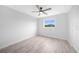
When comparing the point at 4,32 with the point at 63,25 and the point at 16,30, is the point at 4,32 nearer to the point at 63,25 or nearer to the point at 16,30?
the point at 16,30

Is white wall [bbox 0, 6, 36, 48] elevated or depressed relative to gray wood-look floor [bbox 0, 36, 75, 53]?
elevated

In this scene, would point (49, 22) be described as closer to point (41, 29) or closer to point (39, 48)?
point (41, 29)

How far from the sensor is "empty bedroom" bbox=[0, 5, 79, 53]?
2.92 m

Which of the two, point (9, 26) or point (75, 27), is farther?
point (9, 26)

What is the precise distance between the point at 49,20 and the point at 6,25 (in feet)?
12.2

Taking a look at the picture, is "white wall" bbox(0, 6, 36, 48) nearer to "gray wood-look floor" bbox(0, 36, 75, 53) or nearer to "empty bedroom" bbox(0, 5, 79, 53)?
"empty bedroom" bbox(0, 5, 79, 53)

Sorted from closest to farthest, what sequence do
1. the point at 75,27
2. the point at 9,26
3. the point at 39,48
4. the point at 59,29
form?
1. the point at 75,27
2. the point at 39,48
3. the point at 9,26
4. the point at 59,29

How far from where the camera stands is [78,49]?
2471mm

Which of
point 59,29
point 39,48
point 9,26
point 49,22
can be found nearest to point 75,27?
point 39,48

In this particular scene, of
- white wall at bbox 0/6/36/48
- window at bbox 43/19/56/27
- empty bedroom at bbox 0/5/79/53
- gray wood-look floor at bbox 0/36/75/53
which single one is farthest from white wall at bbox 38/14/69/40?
white wall at bbox 0/6/36/48

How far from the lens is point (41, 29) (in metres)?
6.70

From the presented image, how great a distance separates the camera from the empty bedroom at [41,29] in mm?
2924
